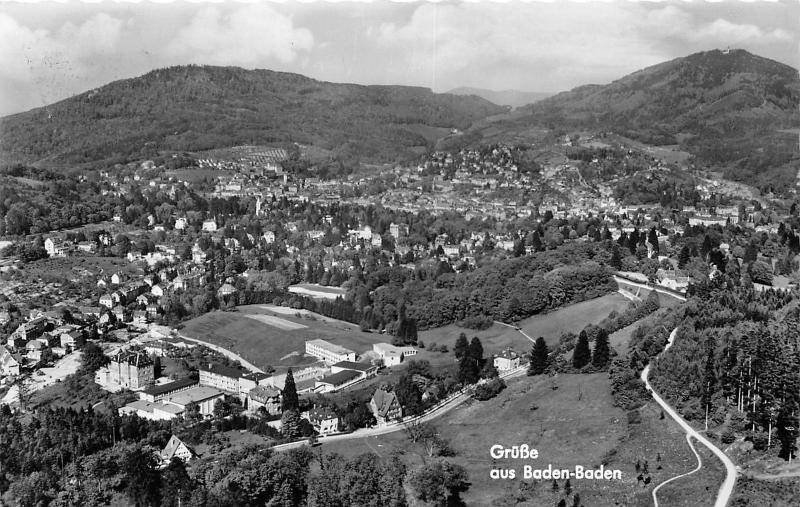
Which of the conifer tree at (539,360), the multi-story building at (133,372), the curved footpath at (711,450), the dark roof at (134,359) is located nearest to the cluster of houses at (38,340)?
the dark roof at (134,359)

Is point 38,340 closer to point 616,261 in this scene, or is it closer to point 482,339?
point 482,339

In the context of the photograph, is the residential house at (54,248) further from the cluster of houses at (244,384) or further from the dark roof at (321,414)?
the dark roof at (321,414)

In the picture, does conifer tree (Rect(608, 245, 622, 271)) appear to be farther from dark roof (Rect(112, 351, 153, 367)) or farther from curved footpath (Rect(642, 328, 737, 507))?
dark roof (Rect(112, 351, 153, 367))

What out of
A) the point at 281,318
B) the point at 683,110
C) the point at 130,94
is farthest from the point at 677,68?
the point at 281,318

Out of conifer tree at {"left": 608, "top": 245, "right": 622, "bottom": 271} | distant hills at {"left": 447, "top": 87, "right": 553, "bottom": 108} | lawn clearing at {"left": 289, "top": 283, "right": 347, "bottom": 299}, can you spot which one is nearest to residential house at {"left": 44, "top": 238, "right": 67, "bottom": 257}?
lawn clearing at {"left": 289, "top": 283, "right": 347, "bottom": 299}

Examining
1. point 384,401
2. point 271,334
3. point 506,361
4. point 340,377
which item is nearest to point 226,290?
point 271,334
